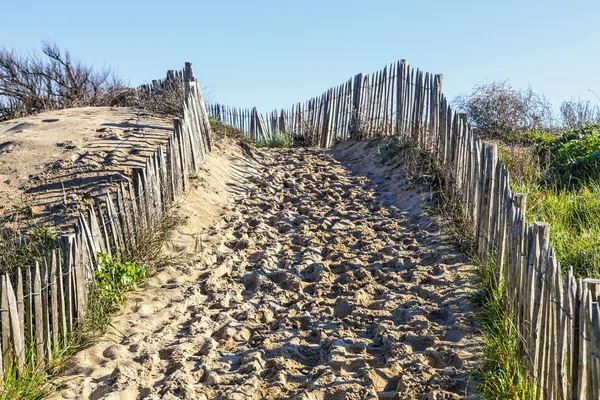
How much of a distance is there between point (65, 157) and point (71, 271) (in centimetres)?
337

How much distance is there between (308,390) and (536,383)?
53.8 inches

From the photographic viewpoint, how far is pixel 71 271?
15.9 feet

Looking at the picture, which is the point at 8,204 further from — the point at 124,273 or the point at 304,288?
the point at 304,288

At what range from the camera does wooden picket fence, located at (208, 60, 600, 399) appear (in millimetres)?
3080

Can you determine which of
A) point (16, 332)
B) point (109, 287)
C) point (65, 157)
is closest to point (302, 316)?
point (109, 287)

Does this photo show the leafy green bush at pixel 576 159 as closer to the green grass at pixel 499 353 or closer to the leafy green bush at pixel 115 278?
the green grass at pixel 499 353

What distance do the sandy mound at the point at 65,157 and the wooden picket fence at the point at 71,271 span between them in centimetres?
44

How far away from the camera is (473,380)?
4.16 m

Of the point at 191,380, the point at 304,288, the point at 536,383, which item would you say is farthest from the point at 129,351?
the point at 536,383

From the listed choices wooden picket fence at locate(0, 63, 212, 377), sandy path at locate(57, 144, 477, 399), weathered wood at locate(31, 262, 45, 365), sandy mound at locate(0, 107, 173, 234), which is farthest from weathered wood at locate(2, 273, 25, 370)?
sandy mound at locate(0, 107, 173, 234)

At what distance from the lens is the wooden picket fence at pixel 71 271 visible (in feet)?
13.7

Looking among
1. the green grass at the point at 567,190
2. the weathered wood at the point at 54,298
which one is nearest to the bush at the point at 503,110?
the green grass at the point at 567,190

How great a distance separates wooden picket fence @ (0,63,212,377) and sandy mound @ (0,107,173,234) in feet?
1.46

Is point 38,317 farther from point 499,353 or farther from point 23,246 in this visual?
point 499,353
